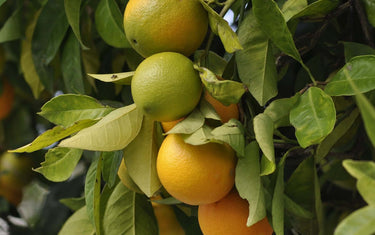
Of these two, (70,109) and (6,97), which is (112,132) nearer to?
(70,109)

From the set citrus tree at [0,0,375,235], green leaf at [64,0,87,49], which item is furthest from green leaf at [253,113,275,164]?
green leaf at [64,0,87,49]

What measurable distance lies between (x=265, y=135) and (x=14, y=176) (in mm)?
986

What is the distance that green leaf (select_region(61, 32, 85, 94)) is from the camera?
922 mm

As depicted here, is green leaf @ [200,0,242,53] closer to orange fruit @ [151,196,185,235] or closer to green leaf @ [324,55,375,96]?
green leaf @ [324,55,375,96]

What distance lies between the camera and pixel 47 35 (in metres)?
0.99

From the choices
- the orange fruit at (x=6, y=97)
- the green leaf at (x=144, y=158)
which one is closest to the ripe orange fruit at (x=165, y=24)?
the green leaf at (x=144, y=158)

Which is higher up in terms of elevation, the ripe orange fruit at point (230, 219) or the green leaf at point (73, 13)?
the green leaf at point (73, 13)

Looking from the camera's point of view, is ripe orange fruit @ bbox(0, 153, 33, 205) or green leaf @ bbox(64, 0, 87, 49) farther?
ripe orange fruit @ bbox(0, 153, 33, 205)

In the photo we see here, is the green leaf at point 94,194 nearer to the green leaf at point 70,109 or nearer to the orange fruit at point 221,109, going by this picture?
the green leaf at point 70,109

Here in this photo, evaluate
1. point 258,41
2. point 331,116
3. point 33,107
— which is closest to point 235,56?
point 258,41

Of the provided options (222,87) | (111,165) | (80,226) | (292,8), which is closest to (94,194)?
(111,165)

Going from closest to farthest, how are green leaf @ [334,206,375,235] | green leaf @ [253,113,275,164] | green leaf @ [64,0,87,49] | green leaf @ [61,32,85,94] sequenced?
green leaf @ [334,206,375,235], green leaf @ [253,113,275,164], green leaf @ [64,0,87,49], green leaf @ [61,32,85,94]

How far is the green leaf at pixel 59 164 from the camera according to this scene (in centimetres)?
75

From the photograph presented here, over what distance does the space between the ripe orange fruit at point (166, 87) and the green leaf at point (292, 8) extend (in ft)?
0.47
